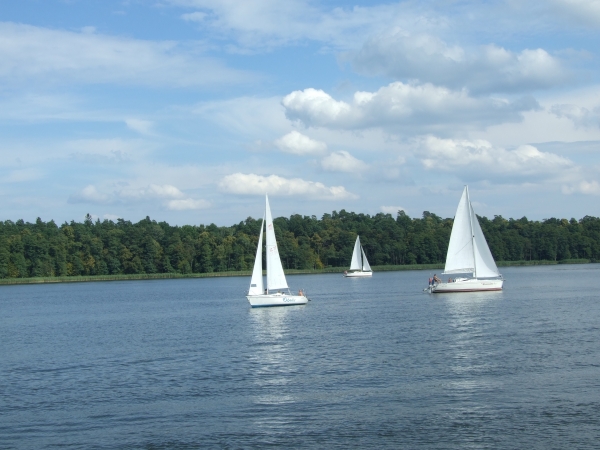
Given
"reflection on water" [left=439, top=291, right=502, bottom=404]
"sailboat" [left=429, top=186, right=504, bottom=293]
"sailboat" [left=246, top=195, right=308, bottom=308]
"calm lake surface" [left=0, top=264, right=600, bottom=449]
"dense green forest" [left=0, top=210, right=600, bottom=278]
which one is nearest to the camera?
"calm lake surface" [left=0, top=264, right=600, bottom=449]

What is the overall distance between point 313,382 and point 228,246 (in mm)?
133608

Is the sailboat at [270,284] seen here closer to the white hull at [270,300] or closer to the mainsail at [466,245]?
the white hull at [270,300]

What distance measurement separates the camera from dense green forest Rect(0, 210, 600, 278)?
477ft

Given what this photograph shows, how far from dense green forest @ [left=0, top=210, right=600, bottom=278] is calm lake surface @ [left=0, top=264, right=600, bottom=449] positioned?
96566 millimetres

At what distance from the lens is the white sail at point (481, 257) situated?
2709 inches

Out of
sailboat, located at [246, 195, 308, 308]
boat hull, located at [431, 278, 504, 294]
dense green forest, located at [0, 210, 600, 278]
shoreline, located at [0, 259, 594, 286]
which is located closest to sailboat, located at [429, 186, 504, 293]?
boat hull, located at [431, 278, 504, 294]

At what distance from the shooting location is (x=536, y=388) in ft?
81.0

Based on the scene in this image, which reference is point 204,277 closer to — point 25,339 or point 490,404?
point 25,339

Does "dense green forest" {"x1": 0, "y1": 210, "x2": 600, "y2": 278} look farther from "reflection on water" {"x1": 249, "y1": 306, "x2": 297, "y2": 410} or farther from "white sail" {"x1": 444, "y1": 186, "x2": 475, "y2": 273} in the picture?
"reflection on water" {"x1": 249, "y1": 306, "x2": 297, "y2": 410}

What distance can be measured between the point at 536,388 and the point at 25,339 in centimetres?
3311

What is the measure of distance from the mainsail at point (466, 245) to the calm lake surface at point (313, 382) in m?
16.7

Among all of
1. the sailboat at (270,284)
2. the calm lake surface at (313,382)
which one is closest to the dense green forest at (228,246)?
the sailboat at (270,284)

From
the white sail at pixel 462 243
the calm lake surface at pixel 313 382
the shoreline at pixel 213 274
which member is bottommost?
the calm lake surface at pixel 313 382

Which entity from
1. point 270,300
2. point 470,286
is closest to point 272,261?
point 270,300
